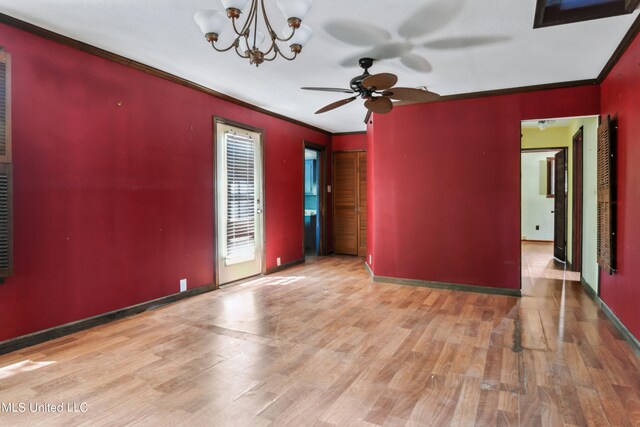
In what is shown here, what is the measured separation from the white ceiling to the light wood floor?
97.8 inches

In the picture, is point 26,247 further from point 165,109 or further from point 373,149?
point 373,149

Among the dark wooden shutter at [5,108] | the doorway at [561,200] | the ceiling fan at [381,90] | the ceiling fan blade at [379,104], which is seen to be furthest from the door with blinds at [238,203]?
the doorway at [561,200]

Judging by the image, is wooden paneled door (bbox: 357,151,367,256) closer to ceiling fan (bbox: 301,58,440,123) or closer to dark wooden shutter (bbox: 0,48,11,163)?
ceiling fan (bbox: 301,58,440,123)

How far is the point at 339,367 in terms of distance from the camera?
8.30 ft

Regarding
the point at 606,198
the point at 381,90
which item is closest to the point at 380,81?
the point at 381,90

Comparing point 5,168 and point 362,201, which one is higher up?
point 5,168

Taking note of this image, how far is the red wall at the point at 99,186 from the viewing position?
284cm

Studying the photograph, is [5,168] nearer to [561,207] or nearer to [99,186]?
[99,186]

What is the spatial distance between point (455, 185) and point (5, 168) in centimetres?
448

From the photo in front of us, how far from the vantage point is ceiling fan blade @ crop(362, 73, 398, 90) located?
9.21 feet

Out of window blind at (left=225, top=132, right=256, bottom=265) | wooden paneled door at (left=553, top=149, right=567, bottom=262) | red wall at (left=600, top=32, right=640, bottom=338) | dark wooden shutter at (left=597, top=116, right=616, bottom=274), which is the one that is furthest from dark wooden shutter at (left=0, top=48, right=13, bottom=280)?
wooden paneled door at (left=553, top=149, right=567, bottom=262)

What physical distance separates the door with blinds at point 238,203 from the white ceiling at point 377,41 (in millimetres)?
793

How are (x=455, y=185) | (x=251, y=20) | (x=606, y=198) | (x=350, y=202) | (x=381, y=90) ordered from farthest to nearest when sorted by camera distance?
(x=350, y=202), (x=455, y=185), (x=606, y=198), (x=381, y=90), (x=251, y=20)

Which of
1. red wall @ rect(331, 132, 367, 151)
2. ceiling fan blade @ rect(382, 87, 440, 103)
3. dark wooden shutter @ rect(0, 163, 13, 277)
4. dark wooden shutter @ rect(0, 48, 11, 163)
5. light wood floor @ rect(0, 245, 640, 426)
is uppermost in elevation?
red wall @ rect(331, 132, 367, 151)
